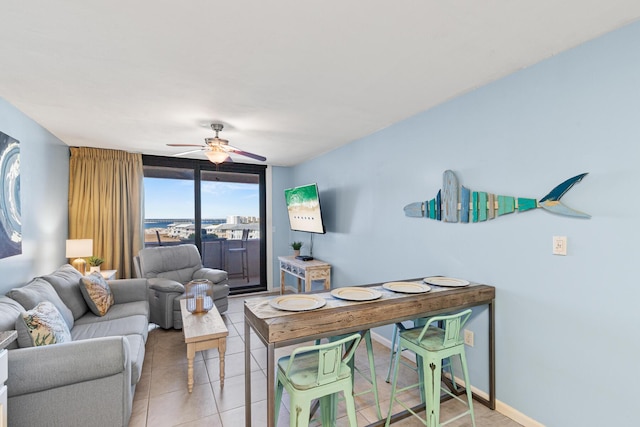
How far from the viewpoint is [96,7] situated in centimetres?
142

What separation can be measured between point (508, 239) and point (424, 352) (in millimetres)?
975

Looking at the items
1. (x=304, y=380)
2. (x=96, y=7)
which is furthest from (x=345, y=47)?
(x=304, y=380)

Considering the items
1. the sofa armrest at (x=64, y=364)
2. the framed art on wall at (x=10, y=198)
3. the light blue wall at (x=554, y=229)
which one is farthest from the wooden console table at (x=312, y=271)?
the framed art on wall at (x=10, y=198)

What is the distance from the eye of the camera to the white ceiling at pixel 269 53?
4.77ft

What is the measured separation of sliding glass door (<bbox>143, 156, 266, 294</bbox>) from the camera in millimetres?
4906

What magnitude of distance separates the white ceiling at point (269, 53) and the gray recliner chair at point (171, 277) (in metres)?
1.94

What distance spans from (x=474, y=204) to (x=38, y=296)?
11.2 feet

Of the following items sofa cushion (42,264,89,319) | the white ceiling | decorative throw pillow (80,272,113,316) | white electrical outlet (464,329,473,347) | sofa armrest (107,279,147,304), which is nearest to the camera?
the white ceiling

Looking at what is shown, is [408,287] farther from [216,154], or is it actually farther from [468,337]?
[216,154]

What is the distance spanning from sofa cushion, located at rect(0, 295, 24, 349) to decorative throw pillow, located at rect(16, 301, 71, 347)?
66 millimetres

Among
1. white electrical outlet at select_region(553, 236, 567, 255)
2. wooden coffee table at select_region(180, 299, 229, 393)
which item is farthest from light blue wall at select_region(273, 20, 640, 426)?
wooden coffee table at select_region(180, 299, 229, 393)

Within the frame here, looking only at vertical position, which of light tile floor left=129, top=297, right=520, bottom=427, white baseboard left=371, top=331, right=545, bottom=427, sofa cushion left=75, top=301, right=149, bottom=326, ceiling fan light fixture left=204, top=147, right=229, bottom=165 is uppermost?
ceiling fan light fixture left=204, top=147, right=229, bottom=165

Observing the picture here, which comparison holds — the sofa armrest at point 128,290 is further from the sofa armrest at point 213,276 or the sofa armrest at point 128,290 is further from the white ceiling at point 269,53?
the white ceiling at point 269,53

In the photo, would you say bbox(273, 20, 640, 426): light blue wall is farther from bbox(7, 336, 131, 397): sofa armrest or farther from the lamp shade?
the lamp shade
